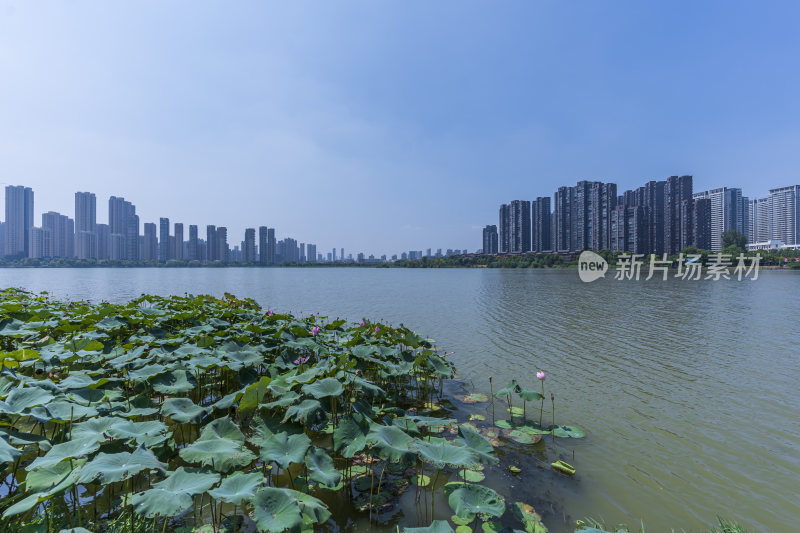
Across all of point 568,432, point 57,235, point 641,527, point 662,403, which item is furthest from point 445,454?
point 57,235

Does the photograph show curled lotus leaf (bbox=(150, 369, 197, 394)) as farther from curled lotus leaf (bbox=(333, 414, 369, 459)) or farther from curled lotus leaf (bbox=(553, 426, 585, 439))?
curled lotus leaf (bbox=(553, 426, 585, 439))

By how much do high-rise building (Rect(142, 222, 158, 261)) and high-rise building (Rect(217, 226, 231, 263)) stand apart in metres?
15.9

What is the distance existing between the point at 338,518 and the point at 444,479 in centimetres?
118

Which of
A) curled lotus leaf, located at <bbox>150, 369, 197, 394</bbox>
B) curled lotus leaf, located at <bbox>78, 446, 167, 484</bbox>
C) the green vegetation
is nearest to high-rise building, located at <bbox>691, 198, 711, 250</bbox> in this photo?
the green vegetation

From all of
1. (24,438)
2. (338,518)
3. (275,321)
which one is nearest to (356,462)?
(338,518)

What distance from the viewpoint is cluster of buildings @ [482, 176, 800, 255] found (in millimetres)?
84688

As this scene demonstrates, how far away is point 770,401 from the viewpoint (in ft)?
19.9

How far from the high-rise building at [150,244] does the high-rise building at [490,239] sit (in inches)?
4248

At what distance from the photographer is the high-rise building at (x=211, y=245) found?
4284 inches

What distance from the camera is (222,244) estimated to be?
360ft

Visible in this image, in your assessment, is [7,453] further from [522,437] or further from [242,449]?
[522,437]

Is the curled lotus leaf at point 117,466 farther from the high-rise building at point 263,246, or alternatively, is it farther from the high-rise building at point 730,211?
the high-rise building at point 730,211

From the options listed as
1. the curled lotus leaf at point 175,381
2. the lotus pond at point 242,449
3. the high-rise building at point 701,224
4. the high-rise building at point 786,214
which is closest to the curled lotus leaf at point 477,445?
the lotus pond at point 242,449

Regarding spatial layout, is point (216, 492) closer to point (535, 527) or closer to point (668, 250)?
point (535, 527)
